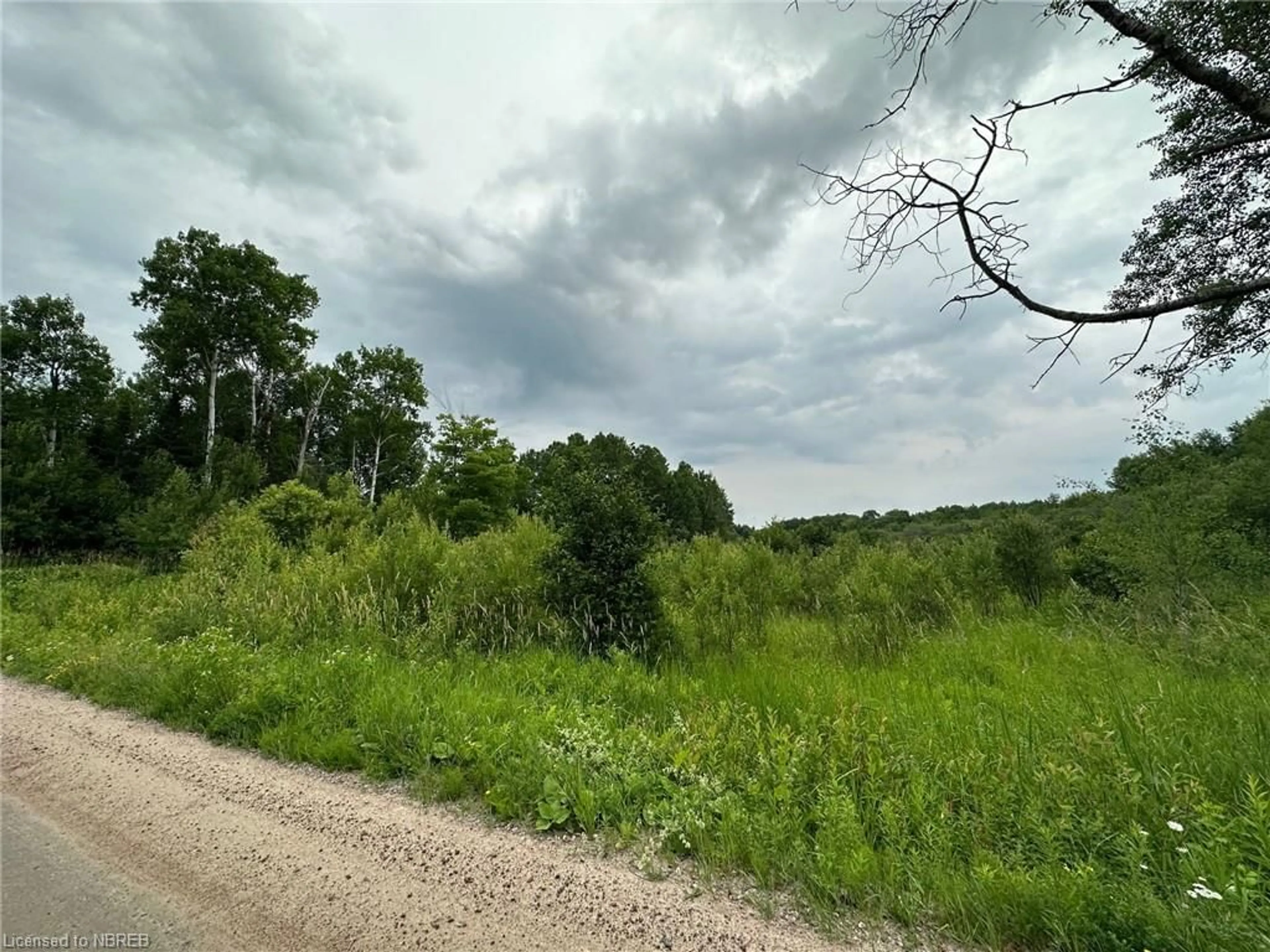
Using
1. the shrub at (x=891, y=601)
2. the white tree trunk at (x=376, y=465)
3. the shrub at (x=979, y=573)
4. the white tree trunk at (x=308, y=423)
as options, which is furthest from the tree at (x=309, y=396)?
the shrub at (x=979, y=573)

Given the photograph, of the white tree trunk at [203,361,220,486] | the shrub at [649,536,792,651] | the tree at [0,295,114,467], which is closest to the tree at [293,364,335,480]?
the white tree trunk at [203,361,220,486]

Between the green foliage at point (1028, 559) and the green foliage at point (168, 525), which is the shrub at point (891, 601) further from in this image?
the green foliage at point (168, 525)

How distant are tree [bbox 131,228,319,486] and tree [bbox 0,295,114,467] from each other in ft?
12.2

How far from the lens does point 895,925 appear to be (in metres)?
2.35

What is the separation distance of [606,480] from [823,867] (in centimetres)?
638

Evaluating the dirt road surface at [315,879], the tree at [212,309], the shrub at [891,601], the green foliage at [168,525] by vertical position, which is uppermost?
the tree at [212,309]

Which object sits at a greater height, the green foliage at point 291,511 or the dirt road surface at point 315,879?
the green foliage at point 291,511

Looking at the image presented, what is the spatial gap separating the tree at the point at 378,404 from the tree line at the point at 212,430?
14 centimetres

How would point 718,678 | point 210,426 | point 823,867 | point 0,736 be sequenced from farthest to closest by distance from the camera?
1. point 210,426
2. point 718,678
3. point 0,736
4. point 823,867

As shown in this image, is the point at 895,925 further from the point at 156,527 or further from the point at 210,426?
the point at 210,426

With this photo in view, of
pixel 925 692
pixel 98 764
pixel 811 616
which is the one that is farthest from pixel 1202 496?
pixel 98 764

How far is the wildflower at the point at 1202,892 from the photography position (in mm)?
2098

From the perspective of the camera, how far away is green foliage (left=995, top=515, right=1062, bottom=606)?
11.4m

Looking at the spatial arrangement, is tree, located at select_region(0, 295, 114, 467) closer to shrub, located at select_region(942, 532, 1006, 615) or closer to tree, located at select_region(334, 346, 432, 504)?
tree, located at select_region(334, 346, 432, 504)
